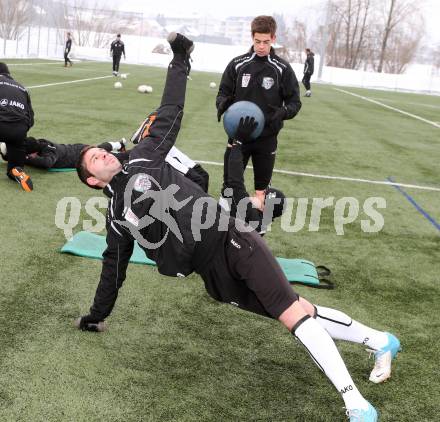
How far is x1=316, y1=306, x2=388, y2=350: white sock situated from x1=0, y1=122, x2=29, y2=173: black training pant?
551 centimetres

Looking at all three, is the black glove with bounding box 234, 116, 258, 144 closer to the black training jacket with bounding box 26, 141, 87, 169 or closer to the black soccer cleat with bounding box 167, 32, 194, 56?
the black soccer cleat with bounding box 167, 32, 194, 56

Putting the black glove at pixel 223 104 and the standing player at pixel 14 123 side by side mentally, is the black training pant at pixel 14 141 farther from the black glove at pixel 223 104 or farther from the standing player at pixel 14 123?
the black glove at pixel 223 104

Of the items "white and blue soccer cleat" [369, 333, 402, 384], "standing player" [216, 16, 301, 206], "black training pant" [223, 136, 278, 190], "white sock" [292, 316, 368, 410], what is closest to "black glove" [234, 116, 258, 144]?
"white sock" [292, 316, 368, 410]

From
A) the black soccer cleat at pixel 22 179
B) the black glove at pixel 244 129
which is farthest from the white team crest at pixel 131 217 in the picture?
the black soccer cleat at pixel 22 179

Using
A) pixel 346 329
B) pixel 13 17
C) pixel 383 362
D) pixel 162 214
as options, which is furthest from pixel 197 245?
pixel 13 17

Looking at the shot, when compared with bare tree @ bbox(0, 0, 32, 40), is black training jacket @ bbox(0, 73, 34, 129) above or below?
below

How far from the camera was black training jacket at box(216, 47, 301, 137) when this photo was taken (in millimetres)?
5941

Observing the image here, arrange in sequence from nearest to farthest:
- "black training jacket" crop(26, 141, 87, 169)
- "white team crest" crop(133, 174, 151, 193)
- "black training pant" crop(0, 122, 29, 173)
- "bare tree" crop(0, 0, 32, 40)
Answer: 1. "white team crest" crop(133, 174, 151, 193)
2. "black training pant" crop(0, 122, 29, 173)
3. "black training jacket" crop(26, 141, 87, 169)
4. "bare tree" crop(0, 0, 32, 40)

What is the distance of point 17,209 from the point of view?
686cm

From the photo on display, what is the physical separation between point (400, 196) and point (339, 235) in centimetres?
269

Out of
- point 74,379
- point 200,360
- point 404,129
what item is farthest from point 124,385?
point 404,129

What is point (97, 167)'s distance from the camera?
3506mm

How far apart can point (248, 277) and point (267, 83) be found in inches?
125

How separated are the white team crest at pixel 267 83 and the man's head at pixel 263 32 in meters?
0.27
